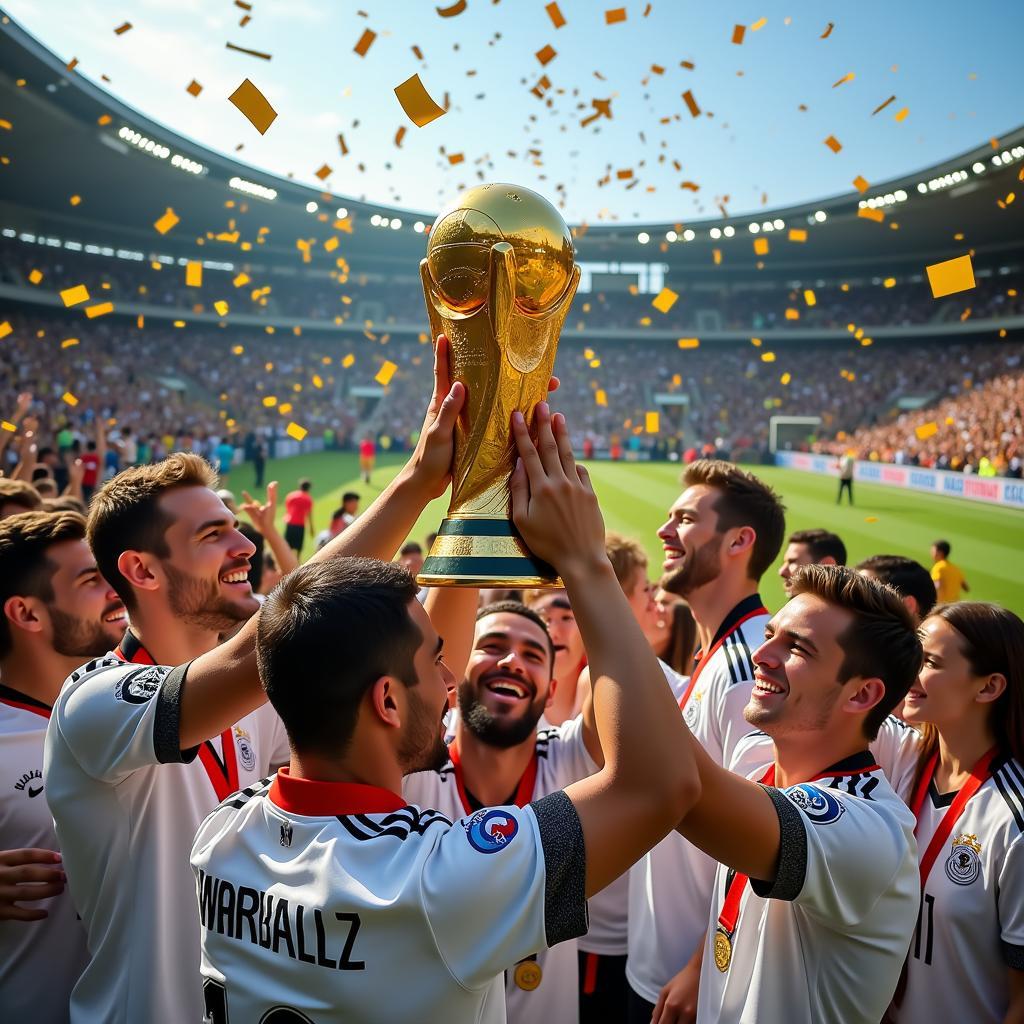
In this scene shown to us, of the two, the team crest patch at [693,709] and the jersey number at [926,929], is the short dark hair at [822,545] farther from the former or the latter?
the jersey number at [926,929]

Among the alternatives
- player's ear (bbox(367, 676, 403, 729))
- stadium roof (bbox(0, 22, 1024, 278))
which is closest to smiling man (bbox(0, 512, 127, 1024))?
player's ear (bbox(367, 676, 403, 729))

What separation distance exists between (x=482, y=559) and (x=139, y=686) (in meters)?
0.83

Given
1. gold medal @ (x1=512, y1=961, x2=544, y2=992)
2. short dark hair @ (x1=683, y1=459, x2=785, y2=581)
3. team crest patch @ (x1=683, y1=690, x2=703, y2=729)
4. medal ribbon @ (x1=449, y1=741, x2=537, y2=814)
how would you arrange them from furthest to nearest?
short dark hair @ (x1=683, y1=459, x2=785, y2=581), team crest patch @ (x1=683, y1=690, x2=703, y2=729), medal ribbon @ (x1=449, y1=741, x2=537, y2=814), gold medal @ (x1=512, y1=961, x2=544, y2=992)

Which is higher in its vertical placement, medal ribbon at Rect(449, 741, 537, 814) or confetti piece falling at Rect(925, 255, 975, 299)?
confetti piece falling at Rect(925, 255, 975, 299)

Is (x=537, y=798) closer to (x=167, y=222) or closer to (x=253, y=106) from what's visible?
(x=253, y=106)

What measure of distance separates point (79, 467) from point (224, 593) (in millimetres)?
7467

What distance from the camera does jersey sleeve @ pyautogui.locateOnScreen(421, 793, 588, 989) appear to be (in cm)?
144

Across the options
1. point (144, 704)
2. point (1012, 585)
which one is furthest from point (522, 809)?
point (1012, 585)

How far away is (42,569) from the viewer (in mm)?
2996

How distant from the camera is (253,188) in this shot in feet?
118

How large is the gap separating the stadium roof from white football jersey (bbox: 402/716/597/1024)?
2422 centimetres

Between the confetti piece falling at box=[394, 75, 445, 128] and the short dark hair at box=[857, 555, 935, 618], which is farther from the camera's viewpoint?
the short dark hair at box=[857, 555, 935, 618]

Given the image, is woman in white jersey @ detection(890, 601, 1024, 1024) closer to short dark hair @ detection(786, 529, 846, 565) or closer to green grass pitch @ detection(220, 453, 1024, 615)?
short dark hair @ detection(786, 529, 846, 565)

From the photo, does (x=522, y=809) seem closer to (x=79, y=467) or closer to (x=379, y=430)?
(x=79, y=467)
